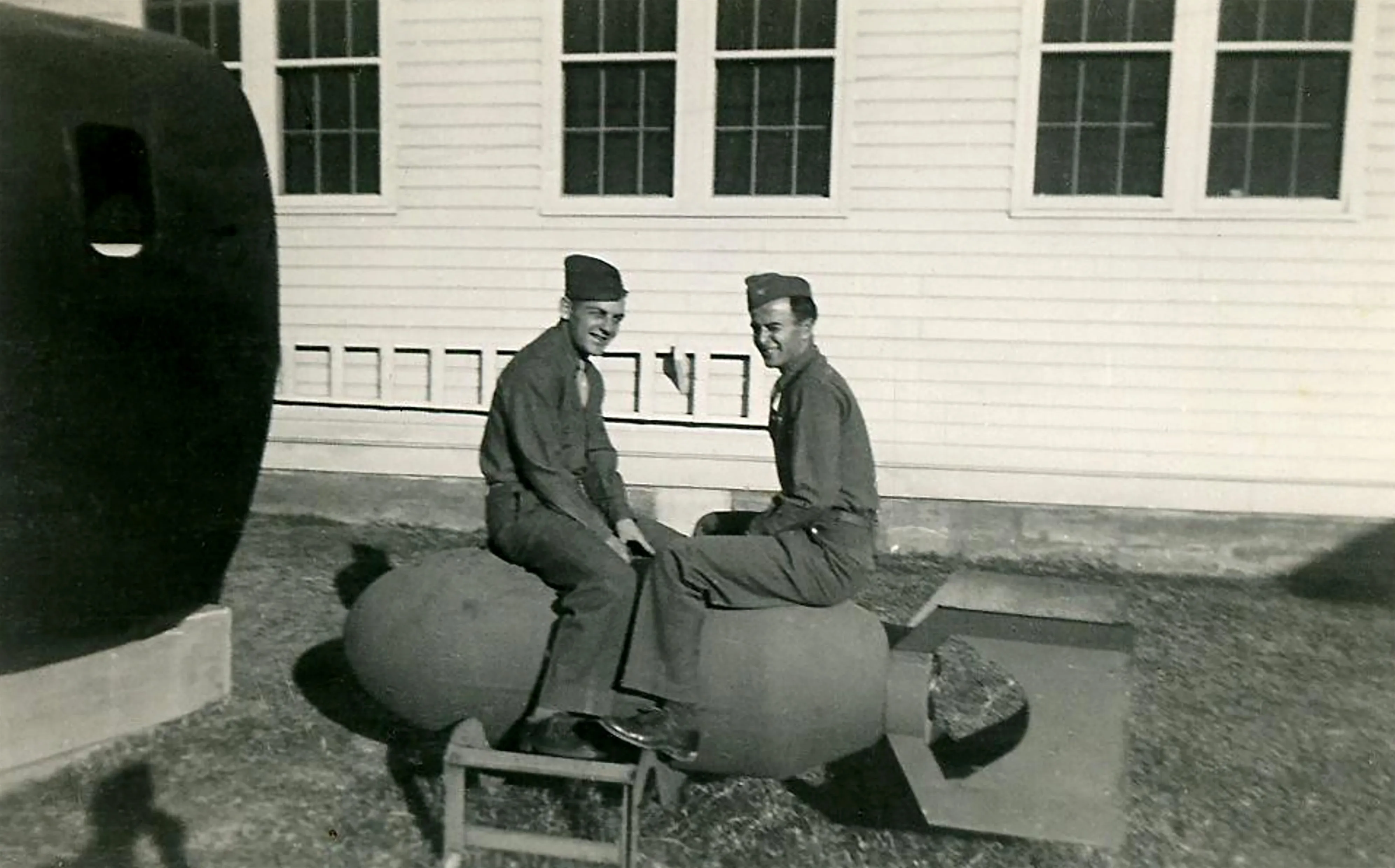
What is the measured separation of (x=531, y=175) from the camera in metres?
8.41

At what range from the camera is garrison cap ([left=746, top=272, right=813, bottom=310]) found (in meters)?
3.78

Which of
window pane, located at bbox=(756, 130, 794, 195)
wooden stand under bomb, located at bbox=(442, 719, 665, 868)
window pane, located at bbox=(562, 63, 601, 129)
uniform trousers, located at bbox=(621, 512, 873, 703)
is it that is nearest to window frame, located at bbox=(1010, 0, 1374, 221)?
window pane, located at bbox=(756, 130, 794, 195)

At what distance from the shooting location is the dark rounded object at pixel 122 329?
3.72 m

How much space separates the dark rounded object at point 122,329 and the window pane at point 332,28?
14.1ft

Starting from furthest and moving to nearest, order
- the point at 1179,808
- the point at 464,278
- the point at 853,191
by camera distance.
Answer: the point at 464,278, the point at 853,191, the point at 1179,808

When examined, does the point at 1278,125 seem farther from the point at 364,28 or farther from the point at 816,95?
the point at 364,28

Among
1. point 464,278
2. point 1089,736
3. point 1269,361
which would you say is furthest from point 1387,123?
point 464,278

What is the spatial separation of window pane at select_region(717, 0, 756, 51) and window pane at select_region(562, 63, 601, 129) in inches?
38.5

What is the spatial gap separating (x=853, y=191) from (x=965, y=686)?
383cm

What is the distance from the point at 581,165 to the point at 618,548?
5.18m

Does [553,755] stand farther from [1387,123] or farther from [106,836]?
[1387,123]

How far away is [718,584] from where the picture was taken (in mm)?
3674

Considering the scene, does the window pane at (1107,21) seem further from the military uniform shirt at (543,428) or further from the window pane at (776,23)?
the military uniform shirt at (543,428)

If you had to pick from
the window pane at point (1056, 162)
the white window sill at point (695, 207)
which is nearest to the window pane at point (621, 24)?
the white window sill at point (695, 207)
